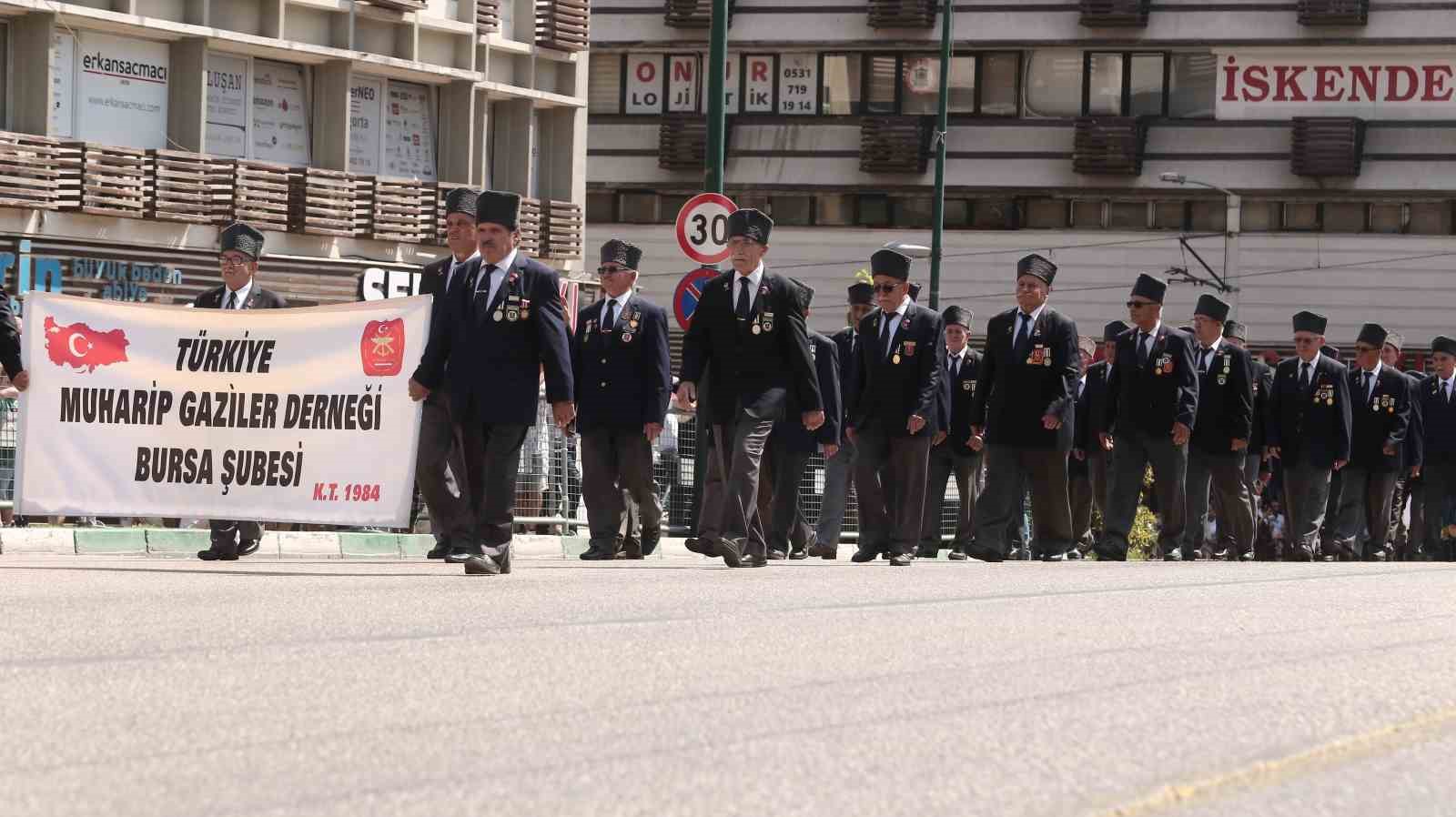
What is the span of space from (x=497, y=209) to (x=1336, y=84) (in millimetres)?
44007

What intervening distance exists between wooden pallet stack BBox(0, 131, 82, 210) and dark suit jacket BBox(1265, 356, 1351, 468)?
19153mm

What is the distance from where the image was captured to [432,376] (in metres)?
13.1

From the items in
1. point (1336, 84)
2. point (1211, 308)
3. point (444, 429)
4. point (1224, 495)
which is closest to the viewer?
point (444, 429)

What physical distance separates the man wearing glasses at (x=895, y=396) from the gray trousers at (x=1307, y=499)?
5.92m

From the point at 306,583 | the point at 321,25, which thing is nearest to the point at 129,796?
the point at 306,583

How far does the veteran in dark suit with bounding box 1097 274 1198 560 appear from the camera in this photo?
18750 mm

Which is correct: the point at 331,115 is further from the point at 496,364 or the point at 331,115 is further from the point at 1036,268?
the point at 496,364

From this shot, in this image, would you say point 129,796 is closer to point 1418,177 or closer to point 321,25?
point 321,25

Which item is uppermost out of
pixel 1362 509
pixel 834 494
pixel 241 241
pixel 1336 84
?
pixel 1336 84

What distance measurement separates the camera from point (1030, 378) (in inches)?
698

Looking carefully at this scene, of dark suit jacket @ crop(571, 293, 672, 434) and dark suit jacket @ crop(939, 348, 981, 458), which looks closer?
dark suit jacket @ crop(571, 293, 672, 434)

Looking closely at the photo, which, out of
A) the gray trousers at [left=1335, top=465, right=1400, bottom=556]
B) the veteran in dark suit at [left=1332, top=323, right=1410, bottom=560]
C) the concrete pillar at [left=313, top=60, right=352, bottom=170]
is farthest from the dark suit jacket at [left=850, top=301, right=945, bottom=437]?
the concrete pillar at [left=313, top=60, right=352, bottom=170]

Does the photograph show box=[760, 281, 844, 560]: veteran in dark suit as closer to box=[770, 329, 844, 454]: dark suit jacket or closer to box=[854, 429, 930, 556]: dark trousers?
box=[770, 329, 844, 454]: dark suit jacket

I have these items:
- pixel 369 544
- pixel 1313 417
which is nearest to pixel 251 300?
pixel 369 544
